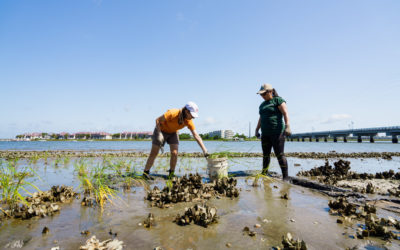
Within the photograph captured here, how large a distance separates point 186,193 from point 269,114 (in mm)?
3178

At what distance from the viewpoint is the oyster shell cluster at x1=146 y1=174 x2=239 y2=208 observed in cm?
373

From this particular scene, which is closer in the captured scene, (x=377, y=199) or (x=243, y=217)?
(x=243, y=217)

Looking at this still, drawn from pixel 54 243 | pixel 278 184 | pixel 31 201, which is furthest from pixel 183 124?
pixel 54 243

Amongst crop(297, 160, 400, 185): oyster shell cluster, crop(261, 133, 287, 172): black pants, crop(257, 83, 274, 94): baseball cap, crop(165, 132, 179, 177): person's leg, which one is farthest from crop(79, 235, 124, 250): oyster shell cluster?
crop(297, 160, 400, 185): oyster shell cluster

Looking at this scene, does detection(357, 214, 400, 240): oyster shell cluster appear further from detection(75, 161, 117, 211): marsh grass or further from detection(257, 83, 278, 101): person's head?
detection(257, 83, 278, 101): person's head

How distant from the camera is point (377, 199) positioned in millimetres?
4004

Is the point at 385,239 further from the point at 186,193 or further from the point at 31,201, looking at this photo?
the point at 31,201

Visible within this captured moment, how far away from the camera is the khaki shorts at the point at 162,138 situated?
17.9 ft

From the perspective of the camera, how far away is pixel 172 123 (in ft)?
18.1

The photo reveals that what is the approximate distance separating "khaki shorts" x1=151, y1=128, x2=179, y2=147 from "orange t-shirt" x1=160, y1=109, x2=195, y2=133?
17 centimetres

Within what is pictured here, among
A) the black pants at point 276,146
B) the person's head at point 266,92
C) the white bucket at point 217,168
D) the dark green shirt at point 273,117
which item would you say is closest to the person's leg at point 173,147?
the white bucket at point 217,168

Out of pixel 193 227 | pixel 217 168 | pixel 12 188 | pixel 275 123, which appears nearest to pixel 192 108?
pixel 217 168

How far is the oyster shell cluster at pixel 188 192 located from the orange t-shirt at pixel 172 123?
1.42m

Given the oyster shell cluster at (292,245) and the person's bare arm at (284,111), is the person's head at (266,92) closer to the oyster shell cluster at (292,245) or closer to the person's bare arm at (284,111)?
the person's bare arm at (284,111)
